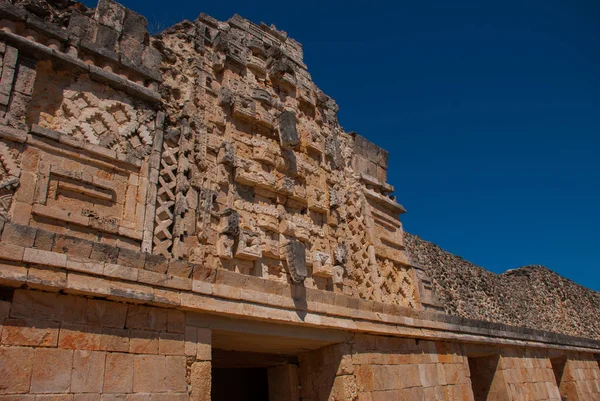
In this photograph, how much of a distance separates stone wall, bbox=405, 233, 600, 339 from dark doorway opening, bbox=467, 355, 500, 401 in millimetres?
5140

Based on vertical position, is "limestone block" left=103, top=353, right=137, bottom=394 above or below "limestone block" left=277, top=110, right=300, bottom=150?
below

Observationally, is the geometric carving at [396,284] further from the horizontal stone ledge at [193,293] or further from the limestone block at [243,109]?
the limestone block at [243,109]

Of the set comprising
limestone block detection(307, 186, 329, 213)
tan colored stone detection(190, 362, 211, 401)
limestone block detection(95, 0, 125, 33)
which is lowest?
tan colored stone detection(190, 362, 211, 401)

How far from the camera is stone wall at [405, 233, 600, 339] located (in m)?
15.8

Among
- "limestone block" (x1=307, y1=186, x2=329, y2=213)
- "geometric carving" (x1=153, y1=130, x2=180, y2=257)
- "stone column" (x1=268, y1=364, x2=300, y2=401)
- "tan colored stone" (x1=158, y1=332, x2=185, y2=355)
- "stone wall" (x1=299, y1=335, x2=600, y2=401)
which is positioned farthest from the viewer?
"limestone block" (x1=307, y1=186, x2=329, y2=213)

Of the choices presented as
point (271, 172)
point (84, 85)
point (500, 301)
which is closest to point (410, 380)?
point (271, 172)

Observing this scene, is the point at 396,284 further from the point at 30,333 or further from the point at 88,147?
the point at 30,333

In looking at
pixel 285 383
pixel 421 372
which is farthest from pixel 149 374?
pixel 421 372

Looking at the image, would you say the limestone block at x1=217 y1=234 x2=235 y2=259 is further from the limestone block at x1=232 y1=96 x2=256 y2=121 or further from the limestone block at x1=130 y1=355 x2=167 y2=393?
the limestone block at x1=232 y1=96 x2=256 y2=121

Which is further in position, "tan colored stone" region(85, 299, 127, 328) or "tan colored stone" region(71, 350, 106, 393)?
"tan colored stone" region(85, 299, 127, 328)

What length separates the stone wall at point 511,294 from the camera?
15758 mm

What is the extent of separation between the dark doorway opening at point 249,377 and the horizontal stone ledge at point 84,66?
11.3 ft

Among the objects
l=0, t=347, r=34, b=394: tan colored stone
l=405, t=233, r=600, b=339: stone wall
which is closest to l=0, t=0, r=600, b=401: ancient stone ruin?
l=0, t=347, r=34, b=394: tan colored stone

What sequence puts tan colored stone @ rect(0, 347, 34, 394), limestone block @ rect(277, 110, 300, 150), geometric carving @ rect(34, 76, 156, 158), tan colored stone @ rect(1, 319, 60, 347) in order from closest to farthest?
tan colored stone @ rect(0, 347, 34, 394), tan colored stone @ rect(1, 319, 60, 347), geometric carving @ rect(34, 76, 156, 158), limestone block @ rect(277, 110, 300, 150)
